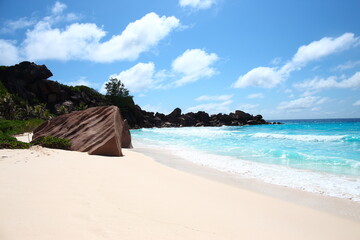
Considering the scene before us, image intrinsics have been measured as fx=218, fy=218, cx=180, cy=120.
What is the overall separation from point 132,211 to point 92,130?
670cm

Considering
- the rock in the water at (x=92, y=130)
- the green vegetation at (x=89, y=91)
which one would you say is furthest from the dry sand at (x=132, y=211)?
the green vegetation at (x=89, y=91)

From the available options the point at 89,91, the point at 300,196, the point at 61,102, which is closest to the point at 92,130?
the point at 300,196

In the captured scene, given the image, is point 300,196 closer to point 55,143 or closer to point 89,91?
point 55,143

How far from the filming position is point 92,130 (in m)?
8.75

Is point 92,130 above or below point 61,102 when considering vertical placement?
below

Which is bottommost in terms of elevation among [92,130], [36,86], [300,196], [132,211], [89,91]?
[300,196]

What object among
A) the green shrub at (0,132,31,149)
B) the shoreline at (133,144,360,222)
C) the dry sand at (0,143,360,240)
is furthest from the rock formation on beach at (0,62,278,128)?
the shoreline at (133,144,360,222)

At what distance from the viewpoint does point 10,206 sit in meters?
2.30

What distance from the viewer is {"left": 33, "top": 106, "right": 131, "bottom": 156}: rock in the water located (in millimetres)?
7859

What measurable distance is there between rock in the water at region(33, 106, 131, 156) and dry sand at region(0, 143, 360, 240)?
3.15 meters

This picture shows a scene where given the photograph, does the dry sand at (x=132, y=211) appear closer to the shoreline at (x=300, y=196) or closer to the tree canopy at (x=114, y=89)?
the shoreline at (x=300, y=196)

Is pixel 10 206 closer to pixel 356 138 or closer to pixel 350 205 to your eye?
pixel 350 205

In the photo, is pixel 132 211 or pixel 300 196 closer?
pixel 132 211

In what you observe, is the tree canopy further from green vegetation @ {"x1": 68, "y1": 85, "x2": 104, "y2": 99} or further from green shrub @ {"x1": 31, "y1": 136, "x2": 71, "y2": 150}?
green shrub @ {"x1": 31, "y1": 136, "x2": 71, "y2": 150}
